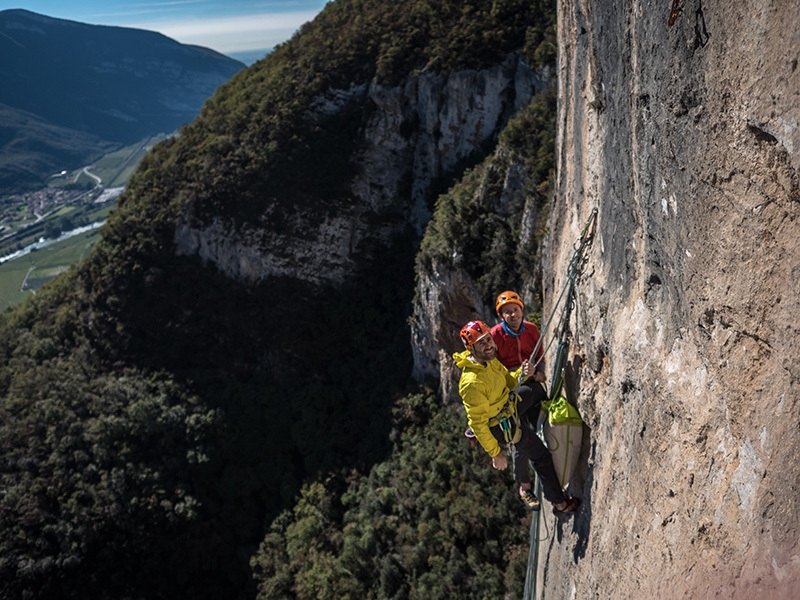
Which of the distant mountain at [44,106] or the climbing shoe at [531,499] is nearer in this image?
the climbing shoe at [531,499]

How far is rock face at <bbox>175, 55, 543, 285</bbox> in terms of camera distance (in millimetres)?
32281

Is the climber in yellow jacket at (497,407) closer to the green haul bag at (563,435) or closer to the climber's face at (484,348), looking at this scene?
the climber's face at (484,348)

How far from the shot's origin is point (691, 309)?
414 cm

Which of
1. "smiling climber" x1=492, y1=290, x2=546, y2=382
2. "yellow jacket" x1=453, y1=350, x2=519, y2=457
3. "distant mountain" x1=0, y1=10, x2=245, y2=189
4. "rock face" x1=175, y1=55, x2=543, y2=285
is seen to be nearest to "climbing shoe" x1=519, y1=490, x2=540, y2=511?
"yellow jacket" x1=453, y1=350, x2=519, y2=457

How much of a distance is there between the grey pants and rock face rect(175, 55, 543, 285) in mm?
25843

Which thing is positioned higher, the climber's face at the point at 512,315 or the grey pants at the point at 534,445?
the climber's face at the point at 512,315

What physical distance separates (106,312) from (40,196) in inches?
5373

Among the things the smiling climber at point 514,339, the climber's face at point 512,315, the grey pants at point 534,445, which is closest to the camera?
the grey pants at point 534,445

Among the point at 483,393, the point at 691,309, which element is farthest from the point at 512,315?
the point at 691,309

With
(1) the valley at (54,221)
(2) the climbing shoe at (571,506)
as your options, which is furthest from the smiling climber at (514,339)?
(1) the valley at (54,221)

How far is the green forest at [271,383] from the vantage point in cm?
2156

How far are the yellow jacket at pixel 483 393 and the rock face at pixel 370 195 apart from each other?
85.6ft

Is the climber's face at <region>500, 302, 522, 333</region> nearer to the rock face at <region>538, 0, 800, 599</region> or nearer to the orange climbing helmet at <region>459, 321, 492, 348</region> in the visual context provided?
the orange climbing helmet at <region>459, 321, 492, 348</region>

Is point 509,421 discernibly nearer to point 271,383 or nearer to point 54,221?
point 271,383
